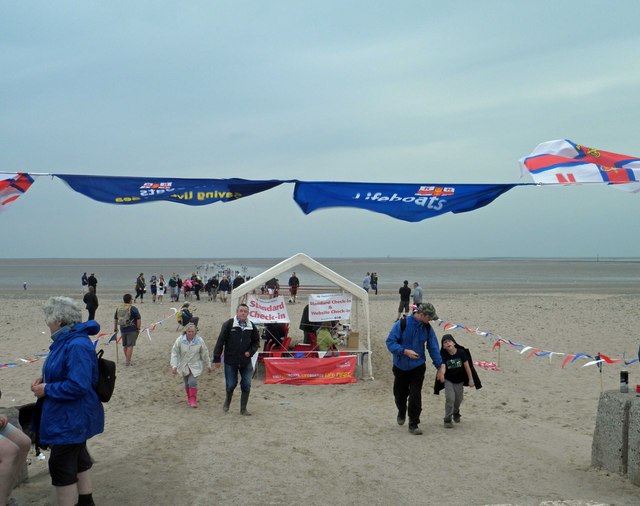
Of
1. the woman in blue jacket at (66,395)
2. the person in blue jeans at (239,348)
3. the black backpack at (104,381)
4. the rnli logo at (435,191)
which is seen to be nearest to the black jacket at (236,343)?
the person in blue jeans at (239,348)

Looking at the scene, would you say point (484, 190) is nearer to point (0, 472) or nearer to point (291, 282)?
point (0, 472)

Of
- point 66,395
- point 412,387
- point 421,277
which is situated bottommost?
point 421,277

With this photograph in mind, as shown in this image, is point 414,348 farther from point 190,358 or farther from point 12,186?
point 12,186

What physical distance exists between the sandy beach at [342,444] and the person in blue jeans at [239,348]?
0.50 m

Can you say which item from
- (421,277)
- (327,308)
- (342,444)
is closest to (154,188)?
(342,444)

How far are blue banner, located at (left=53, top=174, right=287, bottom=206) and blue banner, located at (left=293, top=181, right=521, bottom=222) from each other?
0.47m

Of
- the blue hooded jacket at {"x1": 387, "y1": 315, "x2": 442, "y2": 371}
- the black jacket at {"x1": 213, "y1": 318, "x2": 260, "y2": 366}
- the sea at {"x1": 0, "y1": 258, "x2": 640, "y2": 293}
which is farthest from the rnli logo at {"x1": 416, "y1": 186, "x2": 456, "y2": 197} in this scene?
the sea at {"x1": 0, "y1": 258, "x2": 640, "y2": 293}

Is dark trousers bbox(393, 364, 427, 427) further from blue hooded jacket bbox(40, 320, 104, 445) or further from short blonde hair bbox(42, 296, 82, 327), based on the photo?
short blonde hair bbox(42, 296, 82, 327)

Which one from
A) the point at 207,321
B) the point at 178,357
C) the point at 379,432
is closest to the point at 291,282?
the point at 207,321

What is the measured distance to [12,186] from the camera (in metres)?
6.61

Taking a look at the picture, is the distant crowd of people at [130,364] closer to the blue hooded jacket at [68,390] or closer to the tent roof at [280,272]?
the blue hooded jacket at [68,390]

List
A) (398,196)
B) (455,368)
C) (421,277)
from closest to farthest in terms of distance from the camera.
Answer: (398,196) < (455,368) < (421,277)

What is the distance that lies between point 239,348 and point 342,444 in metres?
2.43

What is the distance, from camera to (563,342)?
17766 mm
